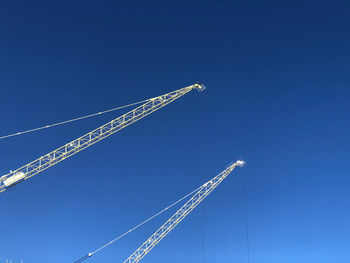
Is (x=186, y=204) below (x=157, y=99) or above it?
below

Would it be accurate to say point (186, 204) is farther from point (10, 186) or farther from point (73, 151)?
point (10, 186)

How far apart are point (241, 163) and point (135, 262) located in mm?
46695

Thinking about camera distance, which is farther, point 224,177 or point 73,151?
point 224,177

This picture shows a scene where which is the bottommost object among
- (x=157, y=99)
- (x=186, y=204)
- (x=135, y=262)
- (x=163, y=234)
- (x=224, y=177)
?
(x=135, y=262)

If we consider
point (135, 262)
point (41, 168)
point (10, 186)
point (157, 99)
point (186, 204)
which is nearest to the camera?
point (10, 186)

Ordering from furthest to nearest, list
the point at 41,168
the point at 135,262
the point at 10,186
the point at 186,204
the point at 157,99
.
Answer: the point at 186,204, the point at 135,262, the point at 157,99, the point at 41,168, the point at 10,186

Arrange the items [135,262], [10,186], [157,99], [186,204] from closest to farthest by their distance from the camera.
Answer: [10,186]
[157,99]
[135,262]
[186,204]

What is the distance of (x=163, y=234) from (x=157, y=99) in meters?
Answer: 45.5

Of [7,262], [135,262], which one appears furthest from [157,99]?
[7,262]

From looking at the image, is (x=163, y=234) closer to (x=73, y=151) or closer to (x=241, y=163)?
(x=241, y=163)

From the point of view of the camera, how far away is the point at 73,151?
240ft

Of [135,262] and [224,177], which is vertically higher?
[224,177]

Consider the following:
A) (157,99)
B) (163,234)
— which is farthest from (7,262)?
(157,99)

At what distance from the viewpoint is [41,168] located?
71.5 meters
